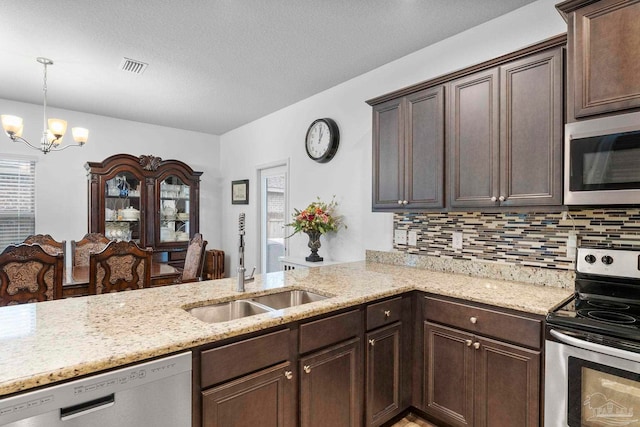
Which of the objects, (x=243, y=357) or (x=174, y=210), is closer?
(x=243, y=357)

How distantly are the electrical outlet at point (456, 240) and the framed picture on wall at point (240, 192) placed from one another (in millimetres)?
3269

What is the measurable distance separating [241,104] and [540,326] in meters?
3.80

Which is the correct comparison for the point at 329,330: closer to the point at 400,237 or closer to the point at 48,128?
the point at 400,237

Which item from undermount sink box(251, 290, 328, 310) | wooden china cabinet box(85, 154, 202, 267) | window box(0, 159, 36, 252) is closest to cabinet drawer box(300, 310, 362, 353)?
undermount sink box(251, 290, 328, 310)

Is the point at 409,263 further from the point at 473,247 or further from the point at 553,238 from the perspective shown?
the point at 553,238

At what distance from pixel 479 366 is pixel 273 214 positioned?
10.9 ft

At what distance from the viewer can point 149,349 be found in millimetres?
1127

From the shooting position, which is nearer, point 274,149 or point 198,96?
point 198,96

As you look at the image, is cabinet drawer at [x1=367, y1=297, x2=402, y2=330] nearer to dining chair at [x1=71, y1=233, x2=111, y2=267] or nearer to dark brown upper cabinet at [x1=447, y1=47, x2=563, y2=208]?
dark brown upper cabinet at [x1=447, y1=47, x2=563, y2=208]

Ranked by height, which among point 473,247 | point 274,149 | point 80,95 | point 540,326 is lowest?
point 540,326

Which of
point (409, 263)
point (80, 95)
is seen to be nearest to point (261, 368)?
point (409, 263)

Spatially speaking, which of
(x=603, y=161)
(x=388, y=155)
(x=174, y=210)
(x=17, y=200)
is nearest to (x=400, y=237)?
(x=388, y=155)

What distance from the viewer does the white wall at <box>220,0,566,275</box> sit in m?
2.32

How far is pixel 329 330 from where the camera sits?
170 centimetres
